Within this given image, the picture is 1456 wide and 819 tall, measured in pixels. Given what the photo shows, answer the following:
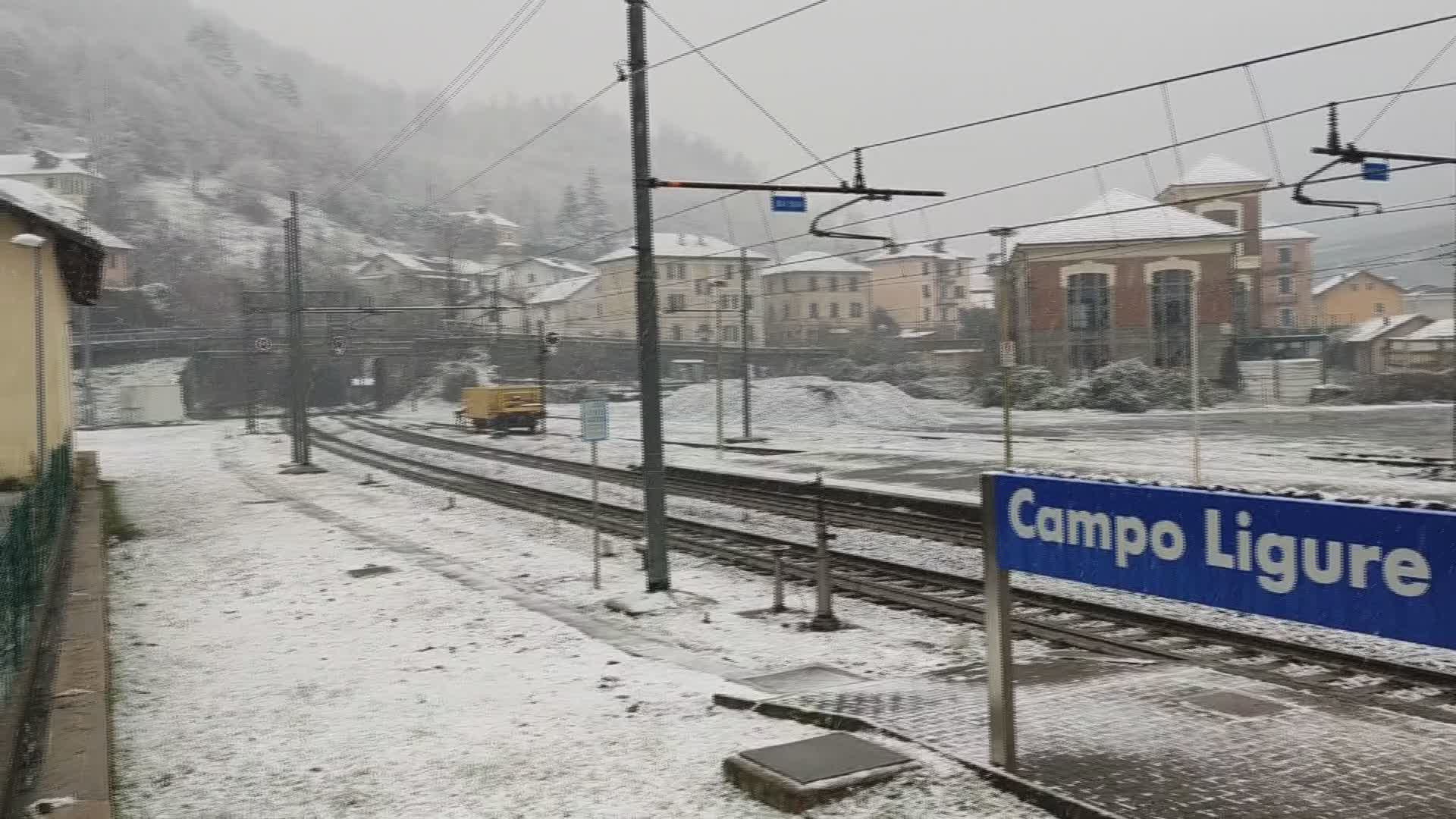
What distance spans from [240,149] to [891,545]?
19353cm

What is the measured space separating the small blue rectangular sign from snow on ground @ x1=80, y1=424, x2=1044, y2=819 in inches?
53.5

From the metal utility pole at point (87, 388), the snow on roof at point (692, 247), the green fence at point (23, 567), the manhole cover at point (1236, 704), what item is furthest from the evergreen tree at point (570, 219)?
the manhole cover at point (1236, 704)

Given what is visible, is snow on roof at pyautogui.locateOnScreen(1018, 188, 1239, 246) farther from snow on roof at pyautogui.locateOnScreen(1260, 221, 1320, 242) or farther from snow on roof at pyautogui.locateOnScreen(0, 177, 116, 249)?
snow on roof at pyautogui.locateOnScreen(0, 177, 116, 249)

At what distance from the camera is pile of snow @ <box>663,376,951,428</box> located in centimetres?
5181

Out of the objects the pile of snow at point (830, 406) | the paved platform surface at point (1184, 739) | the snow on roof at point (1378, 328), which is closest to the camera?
the paved platform surface at point (1184, 739)

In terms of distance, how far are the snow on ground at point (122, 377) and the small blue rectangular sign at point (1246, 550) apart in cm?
8325

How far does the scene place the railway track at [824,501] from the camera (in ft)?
56.7

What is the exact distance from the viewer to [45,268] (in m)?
25.0

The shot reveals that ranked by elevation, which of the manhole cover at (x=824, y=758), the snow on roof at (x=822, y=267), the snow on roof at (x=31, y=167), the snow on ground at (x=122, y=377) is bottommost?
the manhole cover at (x=824, y=758)

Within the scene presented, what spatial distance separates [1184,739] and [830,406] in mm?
46979

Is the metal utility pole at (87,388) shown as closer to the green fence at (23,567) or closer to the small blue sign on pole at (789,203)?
the green fence at (23,567)

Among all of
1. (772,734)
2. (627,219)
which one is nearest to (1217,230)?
(772,734)

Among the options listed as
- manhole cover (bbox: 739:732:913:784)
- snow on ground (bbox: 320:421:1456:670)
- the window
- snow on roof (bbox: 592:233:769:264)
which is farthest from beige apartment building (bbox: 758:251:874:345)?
manhole cover (bbox: 739:732:913:784)

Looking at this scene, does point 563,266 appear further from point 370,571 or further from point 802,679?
point 802,679
